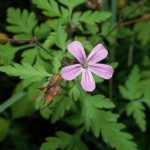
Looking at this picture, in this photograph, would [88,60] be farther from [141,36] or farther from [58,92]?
[141,36]

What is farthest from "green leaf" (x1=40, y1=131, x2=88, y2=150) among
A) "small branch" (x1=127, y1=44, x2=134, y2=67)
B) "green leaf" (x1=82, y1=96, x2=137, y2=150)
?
"small branch" (x1=127, y1=44, x2=134, y2=67)

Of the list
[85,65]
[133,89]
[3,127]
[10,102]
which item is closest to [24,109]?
[3,127]

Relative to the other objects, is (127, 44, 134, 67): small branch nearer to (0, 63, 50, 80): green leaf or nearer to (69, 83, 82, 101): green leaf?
(69, 83, 82, 101): green leaf

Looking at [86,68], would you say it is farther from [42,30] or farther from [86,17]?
[42,30]

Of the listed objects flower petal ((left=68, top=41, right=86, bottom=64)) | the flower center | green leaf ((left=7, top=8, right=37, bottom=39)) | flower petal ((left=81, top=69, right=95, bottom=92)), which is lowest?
flower petal ((left=81, top=69, right=95, bottom=92))

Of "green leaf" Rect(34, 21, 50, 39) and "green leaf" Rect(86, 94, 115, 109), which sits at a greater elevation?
"green leaf" Rect(34, 21, 50, 39)

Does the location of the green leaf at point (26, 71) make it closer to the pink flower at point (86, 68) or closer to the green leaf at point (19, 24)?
the pink flower at point (86, 68)

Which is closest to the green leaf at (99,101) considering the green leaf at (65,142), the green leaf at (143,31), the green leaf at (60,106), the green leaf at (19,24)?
the green leaf at (60,106)
